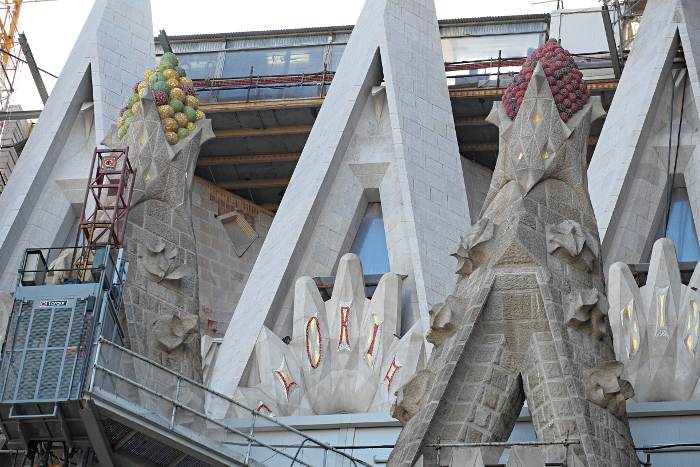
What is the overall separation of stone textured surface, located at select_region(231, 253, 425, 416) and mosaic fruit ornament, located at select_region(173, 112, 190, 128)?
302 centimetres

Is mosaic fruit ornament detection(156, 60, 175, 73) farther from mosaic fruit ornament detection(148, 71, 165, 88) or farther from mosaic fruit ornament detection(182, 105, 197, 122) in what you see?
mosaic fruit ornament detection(182, 105, 197, 122)

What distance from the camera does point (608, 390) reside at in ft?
40.8

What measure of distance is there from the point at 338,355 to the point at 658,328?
432 cm

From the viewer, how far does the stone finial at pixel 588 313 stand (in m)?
13.1

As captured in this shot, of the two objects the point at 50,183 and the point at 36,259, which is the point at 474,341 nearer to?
the point at 36,259

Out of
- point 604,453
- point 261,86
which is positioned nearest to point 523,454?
point 604,453

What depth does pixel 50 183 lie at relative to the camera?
21.0m

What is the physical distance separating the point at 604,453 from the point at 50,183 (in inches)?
480

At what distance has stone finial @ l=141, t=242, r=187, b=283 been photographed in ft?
53.6

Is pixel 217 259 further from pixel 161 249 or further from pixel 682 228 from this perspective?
pixel 682 228

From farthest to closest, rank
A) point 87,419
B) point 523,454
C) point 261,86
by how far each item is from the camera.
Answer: point 261,86 → point 87,419 → point 523,454

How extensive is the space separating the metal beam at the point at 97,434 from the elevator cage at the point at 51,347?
29 cm

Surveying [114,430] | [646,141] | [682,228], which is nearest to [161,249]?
[114,430]

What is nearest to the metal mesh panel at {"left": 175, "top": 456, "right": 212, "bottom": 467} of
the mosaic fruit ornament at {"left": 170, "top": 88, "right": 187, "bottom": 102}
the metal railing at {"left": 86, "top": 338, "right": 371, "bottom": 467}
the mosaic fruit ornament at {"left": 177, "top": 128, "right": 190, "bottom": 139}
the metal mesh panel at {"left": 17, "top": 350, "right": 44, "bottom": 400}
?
→ the metal railing at {"left": 86, "top": 338, "right": 371, "bottom": 467}
